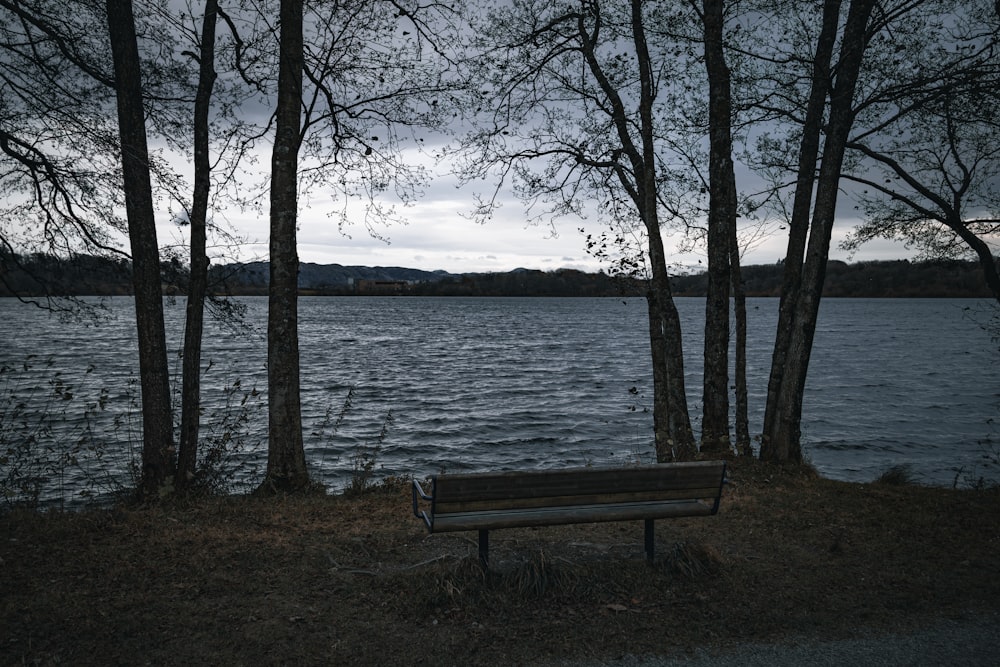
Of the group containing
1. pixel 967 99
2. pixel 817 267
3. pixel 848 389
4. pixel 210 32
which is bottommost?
pixel 848 389

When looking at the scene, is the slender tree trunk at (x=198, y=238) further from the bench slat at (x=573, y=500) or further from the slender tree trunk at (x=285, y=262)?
the bench slat at (x=573, y=500)

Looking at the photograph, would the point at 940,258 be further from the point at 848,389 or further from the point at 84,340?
the point at 84,340

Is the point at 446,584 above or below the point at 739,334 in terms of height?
below

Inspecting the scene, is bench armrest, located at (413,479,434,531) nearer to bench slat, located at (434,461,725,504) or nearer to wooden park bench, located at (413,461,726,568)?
wooden park bench, located at (413,461,726,568)

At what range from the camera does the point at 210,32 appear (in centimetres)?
927

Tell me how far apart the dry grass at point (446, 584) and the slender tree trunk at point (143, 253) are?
3.57ft

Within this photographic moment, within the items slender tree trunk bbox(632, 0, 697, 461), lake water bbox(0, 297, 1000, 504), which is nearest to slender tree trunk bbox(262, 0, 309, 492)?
lake water bbox(0, 297, 1000, 504)

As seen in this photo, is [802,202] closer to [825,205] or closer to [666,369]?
[825,205]

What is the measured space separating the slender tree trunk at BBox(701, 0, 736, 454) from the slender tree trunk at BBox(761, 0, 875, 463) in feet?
3.50

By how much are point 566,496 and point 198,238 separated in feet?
22.4

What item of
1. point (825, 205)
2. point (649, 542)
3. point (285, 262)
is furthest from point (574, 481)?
point (825, 205)

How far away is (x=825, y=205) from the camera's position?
31.9 feet

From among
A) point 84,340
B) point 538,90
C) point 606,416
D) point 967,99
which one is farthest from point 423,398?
point 84,340

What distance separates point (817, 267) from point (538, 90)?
573cm
